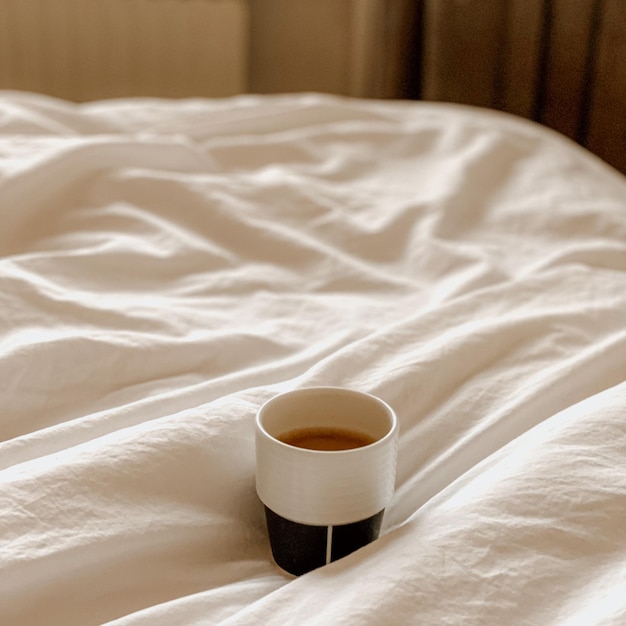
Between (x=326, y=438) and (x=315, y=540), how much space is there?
0.07 m

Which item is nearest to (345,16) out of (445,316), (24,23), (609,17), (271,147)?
(24,23)

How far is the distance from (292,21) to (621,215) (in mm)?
1671

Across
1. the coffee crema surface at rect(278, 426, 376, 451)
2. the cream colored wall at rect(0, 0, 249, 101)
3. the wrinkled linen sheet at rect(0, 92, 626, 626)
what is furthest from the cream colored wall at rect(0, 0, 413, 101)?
the coffee crema surface at rect(278, 426, 376, 451)

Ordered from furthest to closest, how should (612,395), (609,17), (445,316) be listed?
(609,17) → (445,316) → (612,395)

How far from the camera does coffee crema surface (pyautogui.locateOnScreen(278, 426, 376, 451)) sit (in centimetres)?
51

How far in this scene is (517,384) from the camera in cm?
65

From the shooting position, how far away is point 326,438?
0.52m

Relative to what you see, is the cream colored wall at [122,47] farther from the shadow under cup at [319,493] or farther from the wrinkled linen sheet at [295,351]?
the shadow under cup at [319,493]

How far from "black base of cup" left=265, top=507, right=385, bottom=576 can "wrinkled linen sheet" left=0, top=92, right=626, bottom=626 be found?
0.06 feet

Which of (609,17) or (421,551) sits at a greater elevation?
(609,17)

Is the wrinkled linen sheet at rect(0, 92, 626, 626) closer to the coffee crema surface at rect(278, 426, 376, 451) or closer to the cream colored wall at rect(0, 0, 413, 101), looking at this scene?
the coffee crema surface at rect(278, 426, 376, 451)

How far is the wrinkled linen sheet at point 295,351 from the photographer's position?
0.45m

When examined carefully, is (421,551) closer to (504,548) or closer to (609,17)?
(504,548)

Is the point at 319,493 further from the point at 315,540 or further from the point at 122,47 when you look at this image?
the point at 122,47
